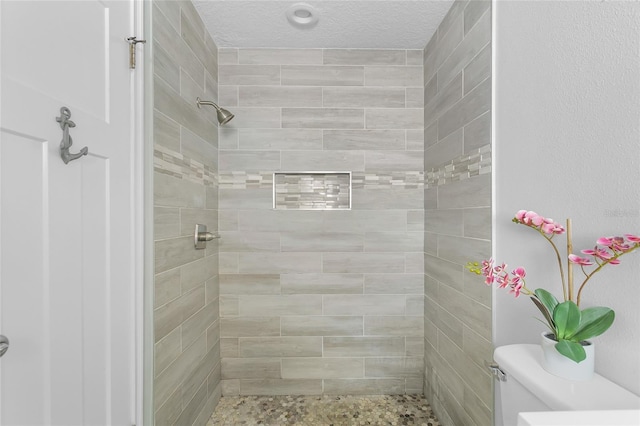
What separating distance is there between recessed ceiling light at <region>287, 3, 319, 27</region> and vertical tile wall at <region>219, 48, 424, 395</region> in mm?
292

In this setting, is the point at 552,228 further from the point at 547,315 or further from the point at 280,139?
the point at 280,139

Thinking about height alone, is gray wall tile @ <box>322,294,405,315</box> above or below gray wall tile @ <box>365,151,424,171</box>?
below

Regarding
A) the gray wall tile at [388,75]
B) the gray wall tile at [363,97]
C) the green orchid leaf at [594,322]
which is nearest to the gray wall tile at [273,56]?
the gray wall tile at [363,97]

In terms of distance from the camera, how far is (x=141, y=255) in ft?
3.99

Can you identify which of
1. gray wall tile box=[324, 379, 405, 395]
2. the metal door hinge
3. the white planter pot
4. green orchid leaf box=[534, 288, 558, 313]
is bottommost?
gray wall tile box=[324, 379, 405, 395]

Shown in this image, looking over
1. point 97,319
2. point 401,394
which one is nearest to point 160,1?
point 97,319

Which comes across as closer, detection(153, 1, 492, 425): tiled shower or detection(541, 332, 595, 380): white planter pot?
detection(541, 332, 595, 380): white planter pot

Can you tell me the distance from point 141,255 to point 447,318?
154 centimetres

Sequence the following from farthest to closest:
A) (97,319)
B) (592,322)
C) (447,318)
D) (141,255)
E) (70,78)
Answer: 1. (447,318)
2. (141,255)
3. (97,319)
4. (70,78)
5. (592,322)

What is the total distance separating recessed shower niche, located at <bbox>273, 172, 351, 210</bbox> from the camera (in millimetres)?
2102

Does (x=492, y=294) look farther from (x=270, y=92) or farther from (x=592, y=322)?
(x=270, y=92)

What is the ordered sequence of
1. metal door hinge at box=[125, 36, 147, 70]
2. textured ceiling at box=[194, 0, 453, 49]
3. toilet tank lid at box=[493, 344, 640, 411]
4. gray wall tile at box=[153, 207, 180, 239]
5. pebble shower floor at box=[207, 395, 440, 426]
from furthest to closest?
pebble shower floor at box=[207, 395, 440, 426] < textured ceiling at box=[194, 0, 453, 49] < gray wall tile at box=[153, 207, 180, 239] < metal door hinge at box=[125, 36, 147, 70] < toilet tank lid at box=[493, 344, 640, 411]

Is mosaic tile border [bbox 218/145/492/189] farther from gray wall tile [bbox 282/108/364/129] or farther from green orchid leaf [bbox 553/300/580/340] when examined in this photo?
green orchid leaf [bbox 553/300/580/340]

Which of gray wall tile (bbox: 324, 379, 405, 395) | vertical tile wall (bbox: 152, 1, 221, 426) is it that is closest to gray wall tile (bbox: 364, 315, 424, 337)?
gray wall tile (bbox: 324, 379, 405, 395)
